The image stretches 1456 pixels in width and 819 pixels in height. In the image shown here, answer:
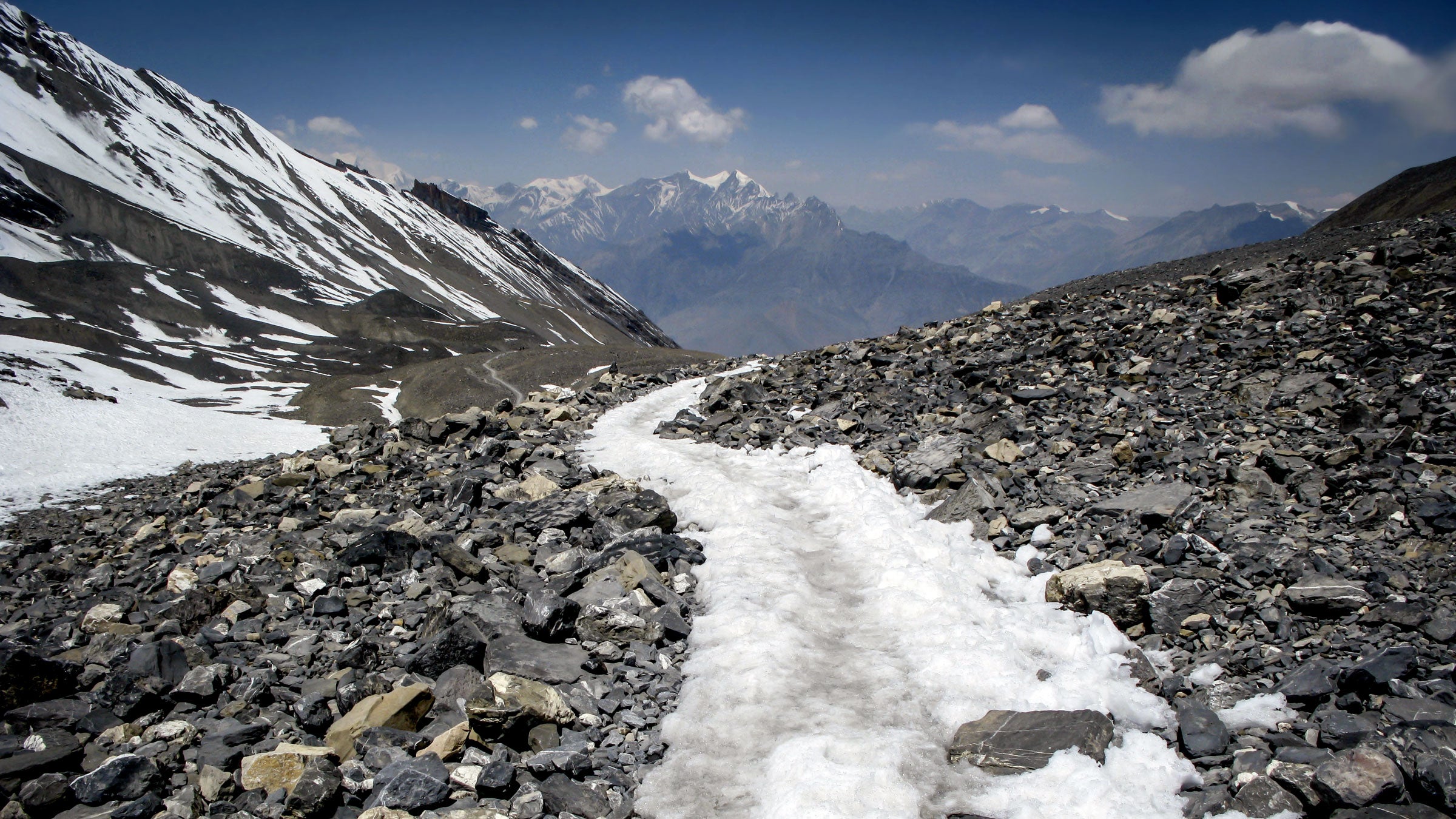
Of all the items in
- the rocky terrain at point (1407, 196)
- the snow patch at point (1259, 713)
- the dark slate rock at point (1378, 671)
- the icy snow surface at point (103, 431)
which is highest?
the rocky terrain at point (1407, 196)

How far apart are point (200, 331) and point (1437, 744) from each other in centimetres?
15092

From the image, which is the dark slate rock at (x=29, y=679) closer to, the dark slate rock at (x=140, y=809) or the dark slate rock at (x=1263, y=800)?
the dark slate rock at (x=140, y=809)

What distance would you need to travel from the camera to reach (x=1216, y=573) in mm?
9641

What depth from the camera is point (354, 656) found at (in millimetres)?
8859

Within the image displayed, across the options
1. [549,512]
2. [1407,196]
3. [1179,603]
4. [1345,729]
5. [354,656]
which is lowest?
[1345,729]

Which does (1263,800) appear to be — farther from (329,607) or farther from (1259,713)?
(329,607)

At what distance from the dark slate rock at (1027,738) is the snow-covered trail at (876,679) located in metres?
0.16

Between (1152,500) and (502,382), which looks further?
(502,382)

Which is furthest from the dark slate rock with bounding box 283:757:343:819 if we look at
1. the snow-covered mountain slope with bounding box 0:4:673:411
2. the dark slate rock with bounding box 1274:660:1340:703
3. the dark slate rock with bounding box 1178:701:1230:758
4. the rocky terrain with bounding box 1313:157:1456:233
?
the snow-covered mountain slope with bounding box 0:4:673:411

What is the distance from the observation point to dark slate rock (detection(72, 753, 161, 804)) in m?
6.13

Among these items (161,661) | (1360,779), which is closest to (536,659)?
(161,661)

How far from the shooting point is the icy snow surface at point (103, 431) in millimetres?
36438

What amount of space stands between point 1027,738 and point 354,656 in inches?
338

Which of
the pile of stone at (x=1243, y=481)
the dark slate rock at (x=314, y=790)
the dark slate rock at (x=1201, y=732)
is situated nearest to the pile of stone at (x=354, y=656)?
→ the dark slate rock at (x=314, y=790)
